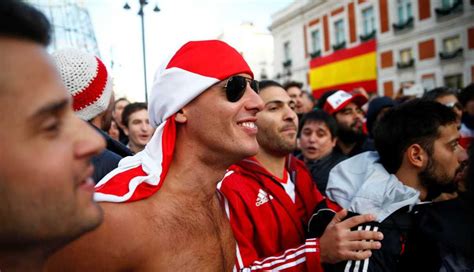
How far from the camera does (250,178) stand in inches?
95.0

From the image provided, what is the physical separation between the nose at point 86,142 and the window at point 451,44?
2408 cm

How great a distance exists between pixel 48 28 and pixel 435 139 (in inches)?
84.0

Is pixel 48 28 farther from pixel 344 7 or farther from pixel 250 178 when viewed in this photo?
pixel 344 7

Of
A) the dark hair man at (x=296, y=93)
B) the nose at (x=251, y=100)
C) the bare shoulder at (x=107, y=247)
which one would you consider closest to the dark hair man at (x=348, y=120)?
the dark hair man at (x=296, y=93)

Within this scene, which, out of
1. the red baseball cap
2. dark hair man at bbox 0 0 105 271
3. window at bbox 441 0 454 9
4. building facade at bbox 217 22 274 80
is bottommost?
dark hair man at bbox 0 0 105 271

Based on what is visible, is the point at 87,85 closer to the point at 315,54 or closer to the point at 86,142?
the point at 86,142

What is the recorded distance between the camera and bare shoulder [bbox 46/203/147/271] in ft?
5.09

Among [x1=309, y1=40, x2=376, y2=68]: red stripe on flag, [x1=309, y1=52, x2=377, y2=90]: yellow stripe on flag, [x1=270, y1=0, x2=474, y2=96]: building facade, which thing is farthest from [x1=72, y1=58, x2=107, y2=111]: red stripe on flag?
[x1=309, y1=40, x2=376, y2=68]: red stripe on flag

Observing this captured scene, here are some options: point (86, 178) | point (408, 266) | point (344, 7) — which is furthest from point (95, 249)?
point (344, 7)

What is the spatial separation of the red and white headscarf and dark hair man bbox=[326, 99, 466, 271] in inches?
36.6

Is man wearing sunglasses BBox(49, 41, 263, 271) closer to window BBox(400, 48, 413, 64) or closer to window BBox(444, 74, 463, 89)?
window BBox(444, 74, 463, 89)

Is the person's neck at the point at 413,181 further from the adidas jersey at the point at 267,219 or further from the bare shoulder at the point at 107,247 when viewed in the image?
the bare shoulder at the point at 107,247

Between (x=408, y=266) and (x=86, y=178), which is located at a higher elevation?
(x=86, y=178)

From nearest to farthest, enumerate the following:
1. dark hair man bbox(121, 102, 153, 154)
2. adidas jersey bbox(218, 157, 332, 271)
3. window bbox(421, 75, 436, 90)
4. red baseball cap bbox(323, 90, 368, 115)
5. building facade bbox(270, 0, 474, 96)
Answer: adidas jersey bbox(218, 157, 332, 271) → dark hair man bbox(121, 102, 153, 154) → red baseball cap bbox(323, 90, 368, 115) → building facade bbox(270, 0, 474, 96) → window bbox(421, 75, 436, 90)
